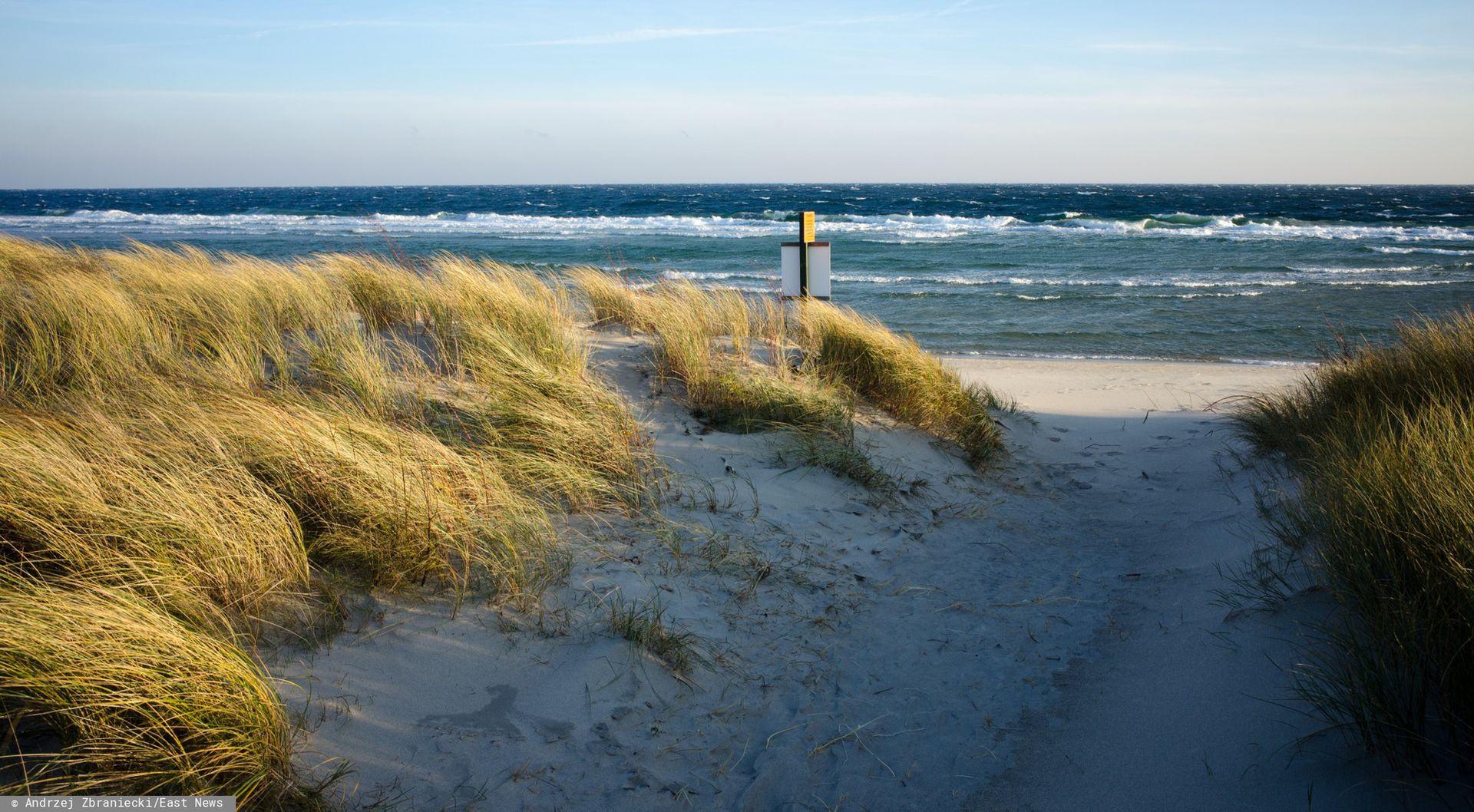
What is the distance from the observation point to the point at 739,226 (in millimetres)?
36781

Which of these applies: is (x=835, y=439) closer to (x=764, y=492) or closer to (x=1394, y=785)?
(x=764, y=492)

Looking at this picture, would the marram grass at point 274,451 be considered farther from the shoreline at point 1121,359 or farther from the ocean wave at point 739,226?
the ocean wave at point 739,226

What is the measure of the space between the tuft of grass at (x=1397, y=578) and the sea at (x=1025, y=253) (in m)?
2.89

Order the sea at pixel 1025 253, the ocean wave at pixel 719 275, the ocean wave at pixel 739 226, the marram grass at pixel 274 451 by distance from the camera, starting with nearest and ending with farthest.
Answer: the marram grass at pixel 274 451 → the sea at pixel 1025 253 → the ocean wave at pixel 719 275 → the ocean wave at pixel 739 226

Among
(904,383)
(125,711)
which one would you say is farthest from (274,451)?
(904,383)

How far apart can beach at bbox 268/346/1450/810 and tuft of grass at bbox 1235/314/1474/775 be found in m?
0.16

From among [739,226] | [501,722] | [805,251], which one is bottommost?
[501,722]

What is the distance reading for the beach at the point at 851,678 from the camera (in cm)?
255

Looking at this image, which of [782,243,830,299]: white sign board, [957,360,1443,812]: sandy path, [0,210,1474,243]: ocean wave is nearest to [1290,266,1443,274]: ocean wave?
[0,210,1474,243]: ocean wave

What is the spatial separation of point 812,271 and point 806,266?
71mm

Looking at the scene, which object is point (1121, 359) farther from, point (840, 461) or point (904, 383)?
point (840, 461)

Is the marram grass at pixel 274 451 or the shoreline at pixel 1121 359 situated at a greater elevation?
the marram grass at pixel 274 451

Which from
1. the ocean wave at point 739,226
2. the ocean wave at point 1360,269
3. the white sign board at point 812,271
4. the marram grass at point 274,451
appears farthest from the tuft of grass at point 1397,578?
the ocean wave at point 739,226

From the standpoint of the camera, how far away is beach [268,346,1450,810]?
2.55m
